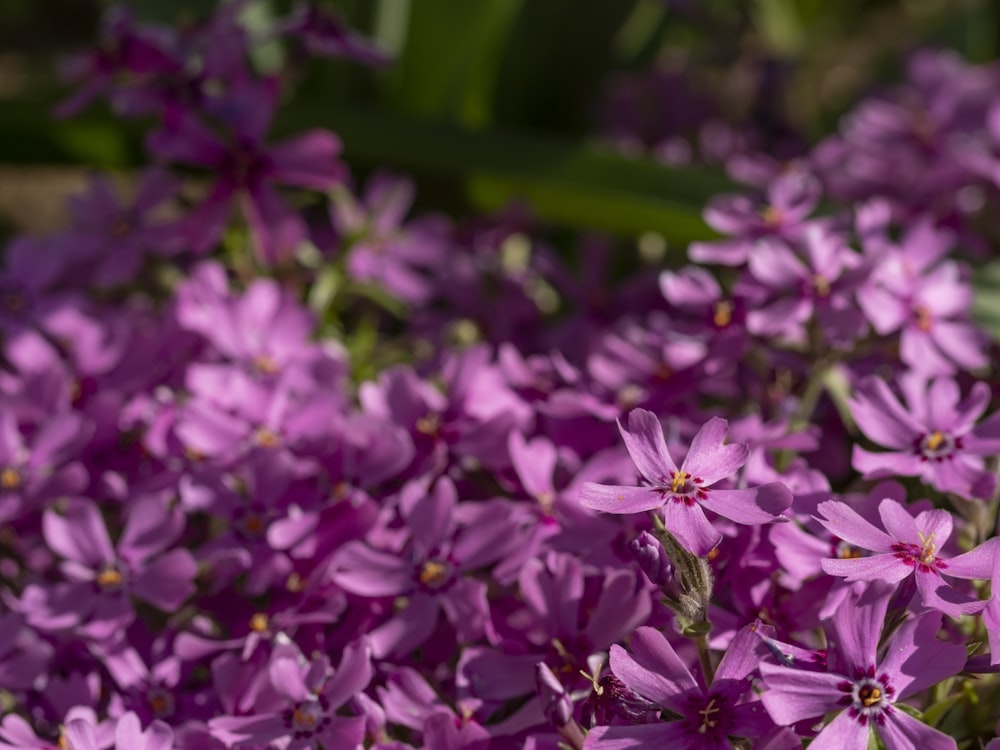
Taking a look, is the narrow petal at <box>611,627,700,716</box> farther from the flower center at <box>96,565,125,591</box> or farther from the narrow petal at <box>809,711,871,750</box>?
the flower center at <box>96,565,125,591</box>

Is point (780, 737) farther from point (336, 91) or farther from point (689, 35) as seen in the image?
point (689, 35)

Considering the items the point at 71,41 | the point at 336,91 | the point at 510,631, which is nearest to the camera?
the point at 510,631

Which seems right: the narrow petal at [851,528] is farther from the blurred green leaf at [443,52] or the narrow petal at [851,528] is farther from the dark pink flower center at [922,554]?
the blurred green leaf at [443,52]

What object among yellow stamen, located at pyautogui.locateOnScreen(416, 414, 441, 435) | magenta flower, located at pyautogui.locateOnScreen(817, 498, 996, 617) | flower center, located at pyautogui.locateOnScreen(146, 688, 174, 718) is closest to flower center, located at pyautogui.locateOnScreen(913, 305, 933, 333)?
magenta flower, located at pyautogui.locateOnScreen(817, 498, 996, 617)

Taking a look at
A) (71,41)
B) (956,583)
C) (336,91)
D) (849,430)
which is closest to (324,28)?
(336,91)

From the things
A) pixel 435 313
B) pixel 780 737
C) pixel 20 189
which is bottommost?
pixel 20 189

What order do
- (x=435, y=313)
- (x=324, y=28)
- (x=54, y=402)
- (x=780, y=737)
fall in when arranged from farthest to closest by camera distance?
1. (x=435, y=313)
2. (x=324, y=28)
3. (x=54, y=402)
4. (x=780, y=737)

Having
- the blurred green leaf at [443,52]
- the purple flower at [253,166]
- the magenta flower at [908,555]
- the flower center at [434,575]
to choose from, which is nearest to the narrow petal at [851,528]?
the magenta flower at [908,555]
